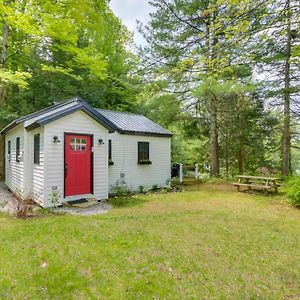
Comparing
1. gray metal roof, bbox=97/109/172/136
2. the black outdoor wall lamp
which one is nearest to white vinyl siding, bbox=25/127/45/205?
the black outdoor wall lamp

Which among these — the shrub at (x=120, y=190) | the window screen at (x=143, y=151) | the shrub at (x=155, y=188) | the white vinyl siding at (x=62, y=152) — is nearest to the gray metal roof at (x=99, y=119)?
the white vinyl siding at (x=62, y=152)

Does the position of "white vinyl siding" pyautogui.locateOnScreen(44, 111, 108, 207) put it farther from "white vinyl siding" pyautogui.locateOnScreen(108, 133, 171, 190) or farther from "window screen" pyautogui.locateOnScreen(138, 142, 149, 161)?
"window screen" pyautogui.locateOnScreen(138, 142, 149, 161)

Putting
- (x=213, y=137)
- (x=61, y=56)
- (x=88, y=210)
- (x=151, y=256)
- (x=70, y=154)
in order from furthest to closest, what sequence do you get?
(x=61, y=56) → (x=213, y=137) → (x=70, y=154) → (x=88, y=210) → (x=151, y=256)

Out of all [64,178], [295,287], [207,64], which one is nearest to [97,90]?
[64,178]

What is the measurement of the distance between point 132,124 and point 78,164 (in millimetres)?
3859

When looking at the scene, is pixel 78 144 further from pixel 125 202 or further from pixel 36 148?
pixel 125 202

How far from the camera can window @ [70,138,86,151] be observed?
24.6 feet

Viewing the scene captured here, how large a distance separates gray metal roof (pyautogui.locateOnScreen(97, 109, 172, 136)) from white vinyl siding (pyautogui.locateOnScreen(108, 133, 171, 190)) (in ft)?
0.83

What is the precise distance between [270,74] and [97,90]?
10.2 meters

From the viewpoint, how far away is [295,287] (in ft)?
9.95

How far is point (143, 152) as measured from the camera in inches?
416

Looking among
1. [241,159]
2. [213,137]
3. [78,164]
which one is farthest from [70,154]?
[241,159]

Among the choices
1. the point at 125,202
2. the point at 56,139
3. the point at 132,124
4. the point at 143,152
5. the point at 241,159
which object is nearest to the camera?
the point at 56,139

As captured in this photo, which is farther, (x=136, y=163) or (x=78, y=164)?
(x=136, y=163)
